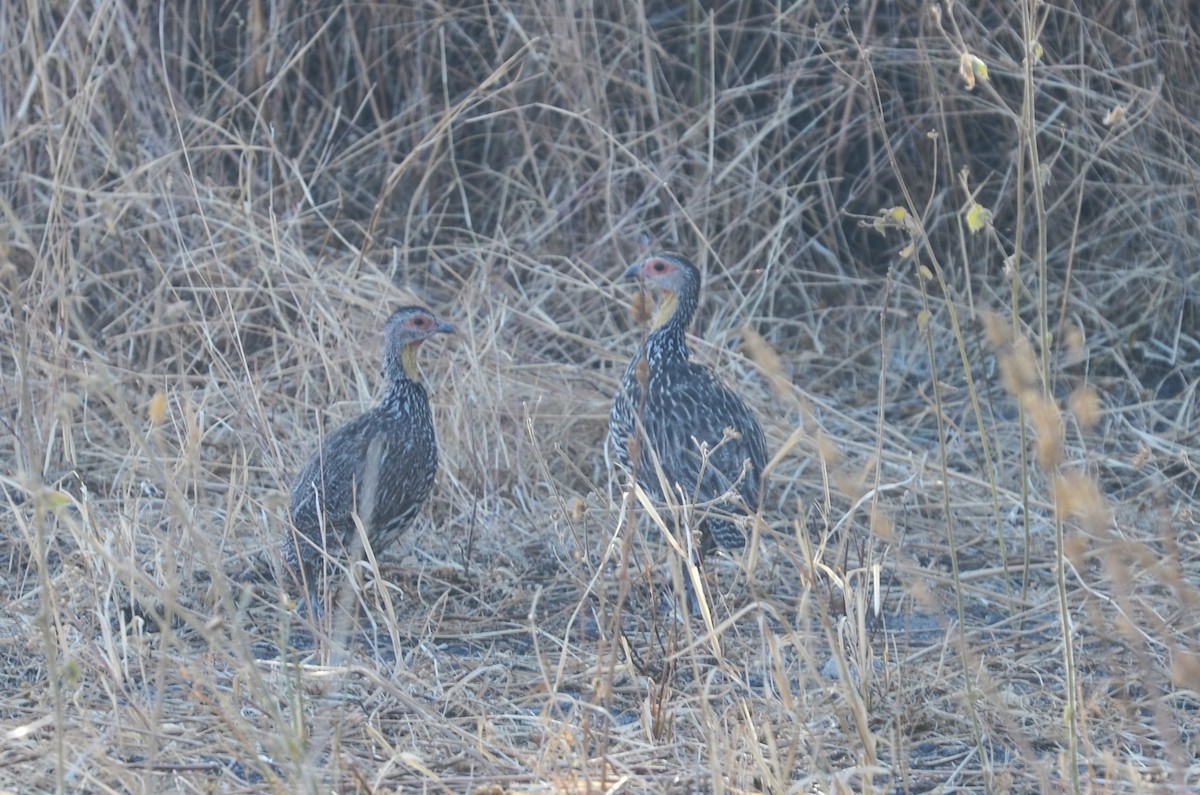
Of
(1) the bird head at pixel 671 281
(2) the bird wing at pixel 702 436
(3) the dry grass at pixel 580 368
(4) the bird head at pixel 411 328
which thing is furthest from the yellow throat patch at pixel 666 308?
(4) the bird head at pixel 411 328

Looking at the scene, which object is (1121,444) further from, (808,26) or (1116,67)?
(808,26)

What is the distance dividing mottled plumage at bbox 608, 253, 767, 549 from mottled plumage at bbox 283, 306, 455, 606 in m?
0.71

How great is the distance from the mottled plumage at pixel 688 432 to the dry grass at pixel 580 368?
218 mm

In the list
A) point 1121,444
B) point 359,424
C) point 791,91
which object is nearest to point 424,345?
point 359,424

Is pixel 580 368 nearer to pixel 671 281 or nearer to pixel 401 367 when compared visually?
pixel 671 281

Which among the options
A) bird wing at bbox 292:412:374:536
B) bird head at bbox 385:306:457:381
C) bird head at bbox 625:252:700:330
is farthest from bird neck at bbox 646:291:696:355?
bird wing at bbox 292:412:374:536

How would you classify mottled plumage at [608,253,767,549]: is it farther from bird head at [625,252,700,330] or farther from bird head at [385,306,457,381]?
bird head at [385,306,457,381]

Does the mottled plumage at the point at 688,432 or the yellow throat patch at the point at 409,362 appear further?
the yellow throat patch at the point at 409,362

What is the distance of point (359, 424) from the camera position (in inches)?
205

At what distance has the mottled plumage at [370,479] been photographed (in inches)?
190

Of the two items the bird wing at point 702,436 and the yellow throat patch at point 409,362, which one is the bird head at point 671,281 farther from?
the yellow throat patch at point 409,362

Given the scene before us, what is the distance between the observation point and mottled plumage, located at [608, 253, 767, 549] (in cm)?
500

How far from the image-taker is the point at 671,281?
6016mm

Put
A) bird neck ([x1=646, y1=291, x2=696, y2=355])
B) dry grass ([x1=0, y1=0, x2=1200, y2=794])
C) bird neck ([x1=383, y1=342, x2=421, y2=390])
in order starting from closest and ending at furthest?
dry grass ([x1=0, y1=0, x2=1200, y2=794])
bird neck ([x1=383, y1=342, x2=421, y2=390])
bird neck ([x1=646, y1=291, x2=696, y2=355])
